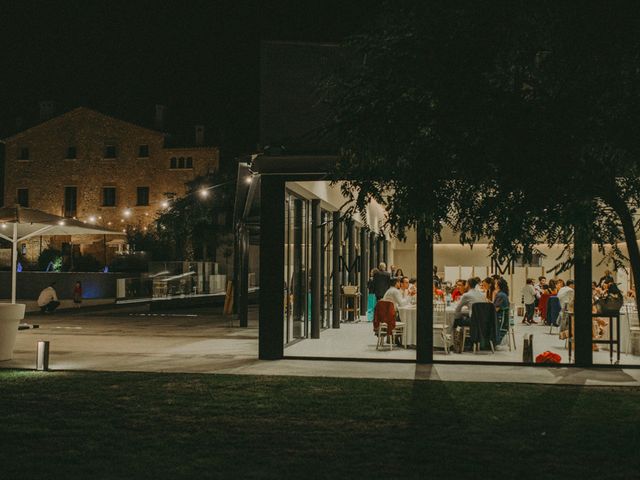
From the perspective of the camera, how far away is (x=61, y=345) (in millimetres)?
12867

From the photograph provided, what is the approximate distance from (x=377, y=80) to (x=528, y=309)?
1336cm

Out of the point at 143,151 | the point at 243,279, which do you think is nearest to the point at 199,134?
the point at 143,151

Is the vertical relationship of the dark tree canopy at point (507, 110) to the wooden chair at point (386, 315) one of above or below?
above

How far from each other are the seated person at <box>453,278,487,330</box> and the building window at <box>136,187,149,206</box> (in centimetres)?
3714

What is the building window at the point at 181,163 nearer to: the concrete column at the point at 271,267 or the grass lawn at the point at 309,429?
the concrete column at the point at 271,267

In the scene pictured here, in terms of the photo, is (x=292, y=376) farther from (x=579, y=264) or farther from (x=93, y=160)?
(x=93, y=160)

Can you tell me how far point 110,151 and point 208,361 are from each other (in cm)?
3934

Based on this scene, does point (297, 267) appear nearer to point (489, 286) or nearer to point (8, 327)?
point (489, 286)

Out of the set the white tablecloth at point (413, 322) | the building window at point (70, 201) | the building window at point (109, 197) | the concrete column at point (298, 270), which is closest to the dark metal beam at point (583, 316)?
the white tablecloth at point (413, 322)

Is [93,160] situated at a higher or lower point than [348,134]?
higher

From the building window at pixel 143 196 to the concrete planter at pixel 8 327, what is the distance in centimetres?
3634

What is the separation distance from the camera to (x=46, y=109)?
50781 millimetres

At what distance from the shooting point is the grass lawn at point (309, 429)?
5.02 m

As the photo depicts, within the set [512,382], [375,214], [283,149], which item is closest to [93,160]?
[375,214]
